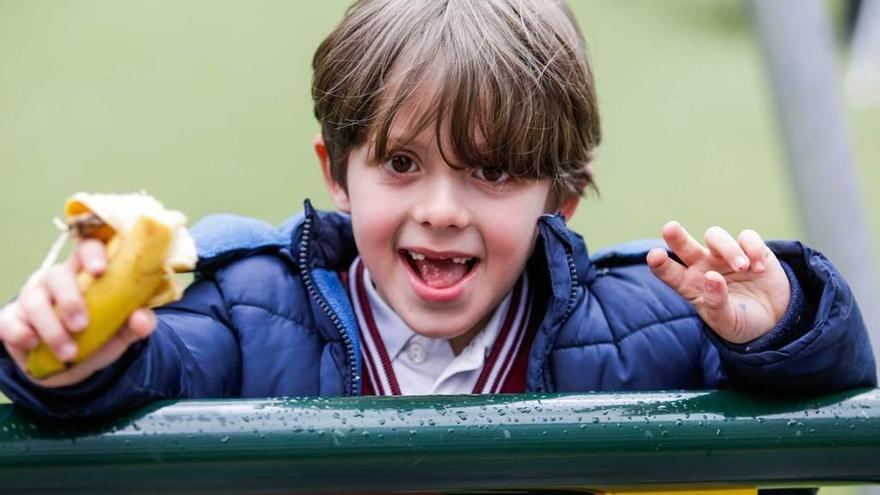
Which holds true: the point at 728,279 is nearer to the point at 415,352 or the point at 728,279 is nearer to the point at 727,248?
the point at 727,248

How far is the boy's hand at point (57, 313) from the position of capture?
83 centimetres

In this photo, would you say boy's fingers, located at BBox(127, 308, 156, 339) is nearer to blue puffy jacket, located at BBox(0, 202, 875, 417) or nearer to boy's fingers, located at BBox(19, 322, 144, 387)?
boy's fingers, located at BBox(19, 322, 144, 387)

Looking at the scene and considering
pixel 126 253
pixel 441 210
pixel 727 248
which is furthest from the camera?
pixel 441 210

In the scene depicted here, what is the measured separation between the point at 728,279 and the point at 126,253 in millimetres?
454

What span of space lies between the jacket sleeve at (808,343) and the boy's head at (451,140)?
Answer: 236 mm

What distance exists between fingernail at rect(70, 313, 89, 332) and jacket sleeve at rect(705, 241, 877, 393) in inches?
18.1

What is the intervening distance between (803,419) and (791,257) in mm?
193

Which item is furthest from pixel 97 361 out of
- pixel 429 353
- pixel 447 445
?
pixel 429 353

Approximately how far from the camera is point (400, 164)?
4.08 feet

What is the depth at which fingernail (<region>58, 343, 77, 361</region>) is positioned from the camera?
33.5 inches

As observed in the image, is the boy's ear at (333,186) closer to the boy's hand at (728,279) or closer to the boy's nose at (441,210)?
the boy's nose at (441,210)

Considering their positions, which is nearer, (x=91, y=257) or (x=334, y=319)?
(x=91, y=257)

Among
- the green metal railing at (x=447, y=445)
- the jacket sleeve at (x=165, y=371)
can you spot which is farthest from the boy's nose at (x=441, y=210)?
the green metal railing at (x=447, y=445)

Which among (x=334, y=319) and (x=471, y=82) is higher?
(x=471, y=82)
